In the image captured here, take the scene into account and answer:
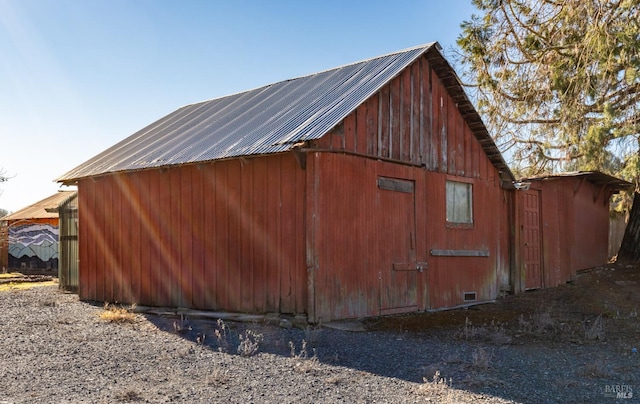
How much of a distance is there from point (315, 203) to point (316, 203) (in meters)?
0.02

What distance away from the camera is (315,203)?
9359 mm

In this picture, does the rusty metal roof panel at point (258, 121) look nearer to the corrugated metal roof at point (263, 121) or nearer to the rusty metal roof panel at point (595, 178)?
the corrugated metal roof at point (263, 121)

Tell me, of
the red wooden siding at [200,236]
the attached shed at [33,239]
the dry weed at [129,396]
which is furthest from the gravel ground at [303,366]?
the attached shed at [33,239]

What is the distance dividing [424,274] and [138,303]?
5859mm

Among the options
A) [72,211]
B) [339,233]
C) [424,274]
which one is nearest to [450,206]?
[424,274]

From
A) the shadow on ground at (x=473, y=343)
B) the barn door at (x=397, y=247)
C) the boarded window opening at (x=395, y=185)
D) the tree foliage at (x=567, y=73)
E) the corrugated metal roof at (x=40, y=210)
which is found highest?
the tree foliage at (x=567, y=73)

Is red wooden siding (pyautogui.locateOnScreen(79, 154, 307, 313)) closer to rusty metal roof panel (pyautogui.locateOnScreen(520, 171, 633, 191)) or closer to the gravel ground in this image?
the gravel ground

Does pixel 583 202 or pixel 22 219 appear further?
pixel 22 219

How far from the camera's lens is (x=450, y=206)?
1287 cm

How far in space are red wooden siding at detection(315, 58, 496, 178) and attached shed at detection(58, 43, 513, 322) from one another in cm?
3

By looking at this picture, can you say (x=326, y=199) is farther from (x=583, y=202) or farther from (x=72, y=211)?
(x=583, y=202)

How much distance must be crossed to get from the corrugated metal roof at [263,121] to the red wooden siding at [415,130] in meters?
0.28

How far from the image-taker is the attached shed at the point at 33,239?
27.3 metres

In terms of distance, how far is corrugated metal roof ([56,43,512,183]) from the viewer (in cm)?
1003
